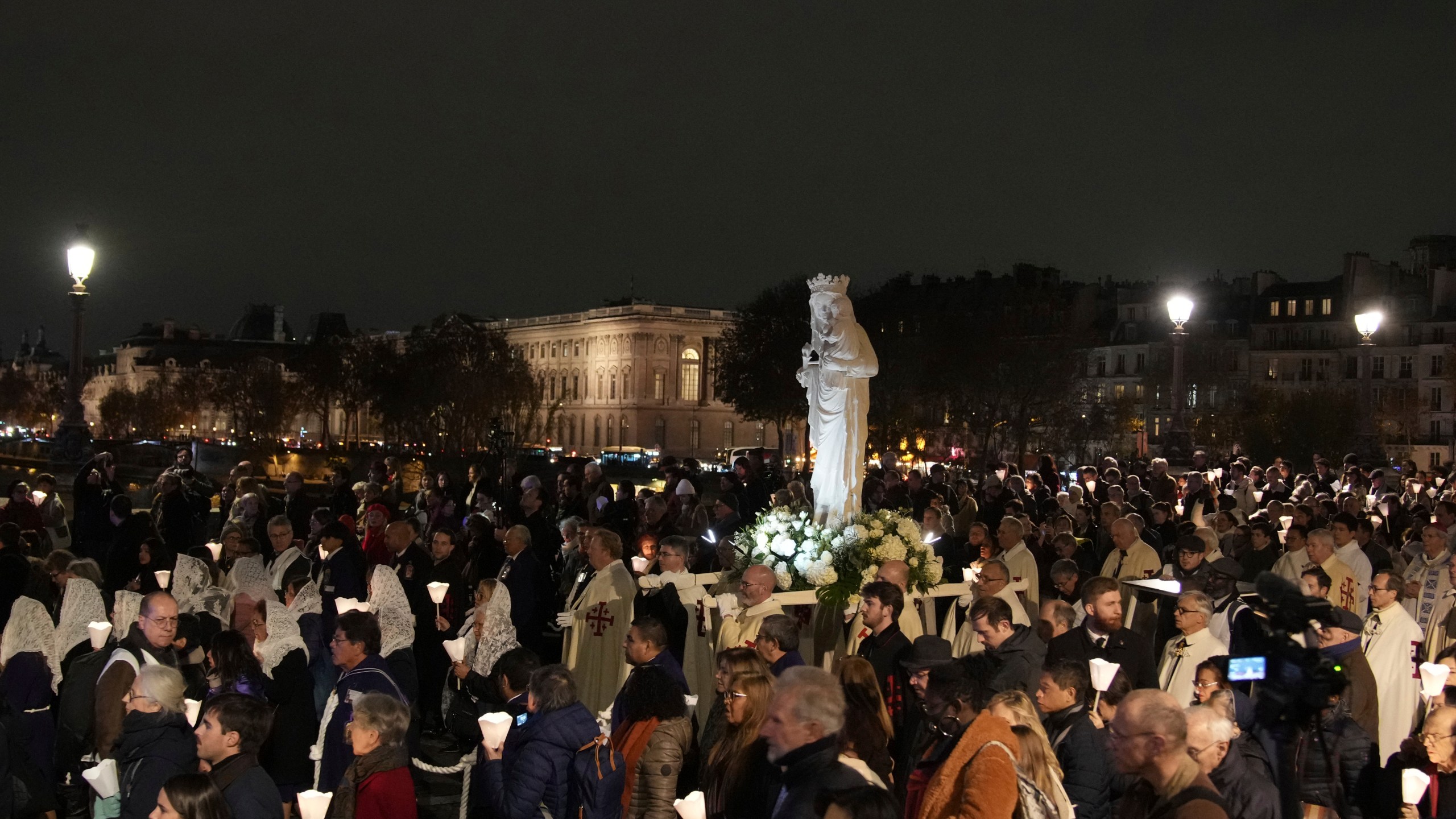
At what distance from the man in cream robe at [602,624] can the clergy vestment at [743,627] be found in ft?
2.40

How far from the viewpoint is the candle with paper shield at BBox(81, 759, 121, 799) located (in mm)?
6133

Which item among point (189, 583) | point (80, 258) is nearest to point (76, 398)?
→ point (80, 258)

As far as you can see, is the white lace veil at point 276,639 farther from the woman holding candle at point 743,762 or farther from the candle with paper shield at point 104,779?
the woman holding candle at point 743,762

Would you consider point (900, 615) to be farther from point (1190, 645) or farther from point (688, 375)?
point (688, 375)

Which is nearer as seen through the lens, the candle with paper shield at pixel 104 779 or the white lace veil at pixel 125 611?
the candle with paper shield at pixel 104 779

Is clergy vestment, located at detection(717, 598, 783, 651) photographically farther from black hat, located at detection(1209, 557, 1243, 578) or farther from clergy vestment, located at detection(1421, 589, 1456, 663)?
clergy vestment, located at detection(1421, 589, 1456, 663)

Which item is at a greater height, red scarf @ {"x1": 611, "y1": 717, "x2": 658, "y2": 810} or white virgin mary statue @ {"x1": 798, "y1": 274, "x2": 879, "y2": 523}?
white virgin mary statue @ {"x1": 798, "y1": 274, "x2": 879, "y2": 523}

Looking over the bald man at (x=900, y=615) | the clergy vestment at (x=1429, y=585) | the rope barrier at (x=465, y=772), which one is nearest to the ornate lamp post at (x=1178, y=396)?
the clergy vestment at (x=1429, y=585)

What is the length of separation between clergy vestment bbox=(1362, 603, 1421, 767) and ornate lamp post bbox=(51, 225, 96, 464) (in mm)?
18623

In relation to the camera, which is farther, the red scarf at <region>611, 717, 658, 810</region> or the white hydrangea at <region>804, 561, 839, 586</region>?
the white hydrangea at <region>804, 561, 839, 586</region>

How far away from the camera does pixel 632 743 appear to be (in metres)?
6.48

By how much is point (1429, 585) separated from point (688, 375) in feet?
363

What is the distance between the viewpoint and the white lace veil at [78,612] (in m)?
8.66

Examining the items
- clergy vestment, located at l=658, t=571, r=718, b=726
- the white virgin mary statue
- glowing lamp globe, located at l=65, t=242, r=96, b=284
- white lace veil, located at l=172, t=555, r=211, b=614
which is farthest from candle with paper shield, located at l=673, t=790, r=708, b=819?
glowing lamp globe, located at l=65, t=242, r=96, b=284
